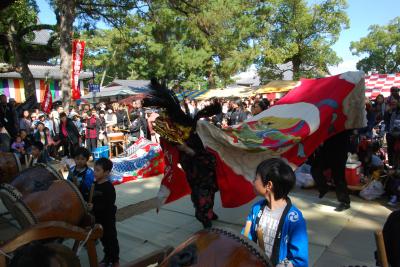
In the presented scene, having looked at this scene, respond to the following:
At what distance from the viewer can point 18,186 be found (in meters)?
3.06

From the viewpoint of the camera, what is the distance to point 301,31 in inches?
992

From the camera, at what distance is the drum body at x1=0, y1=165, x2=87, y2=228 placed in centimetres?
275

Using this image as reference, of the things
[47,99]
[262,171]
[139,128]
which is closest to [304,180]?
[262,171]

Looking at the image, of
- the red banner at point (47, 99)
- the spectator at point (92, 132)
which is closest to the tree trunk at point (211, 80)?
the red banner at point (47, 99)

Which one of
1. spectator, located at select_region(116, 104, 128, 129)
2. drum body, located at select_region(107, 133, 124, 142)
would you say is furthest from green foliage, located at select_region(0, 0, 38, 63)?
drum body, located at select_region(107, 133, 124, 142)

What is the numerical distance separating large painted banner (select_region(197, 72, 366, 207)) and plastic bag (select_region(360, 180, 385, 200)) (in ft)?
3.33

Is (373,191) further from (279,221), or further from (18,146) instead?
(18,146)

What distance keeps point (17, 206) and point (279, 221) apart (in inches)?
79.9

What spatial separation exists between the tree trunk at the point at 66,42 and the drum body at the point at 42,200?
1085cm

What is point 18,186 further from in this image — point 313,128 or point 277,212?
point 313,128

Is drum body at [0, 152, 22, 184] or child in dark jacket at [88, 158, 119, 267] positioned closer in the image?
child in dark jacket at [88, 158, 119, 267]

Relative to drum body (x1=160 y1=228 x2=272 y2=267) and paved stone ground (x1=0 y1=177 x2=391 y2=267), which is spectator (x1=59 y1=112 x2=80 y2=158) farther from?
drum body (x1=160 y1=228 x2=272 y2=267)

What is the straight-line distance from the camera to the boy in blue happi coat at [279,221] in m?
1.87

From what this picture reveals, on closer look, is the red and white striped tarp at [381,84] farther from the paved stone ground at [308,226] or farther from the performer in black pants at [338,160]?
the performer in black pants at [338,160]
